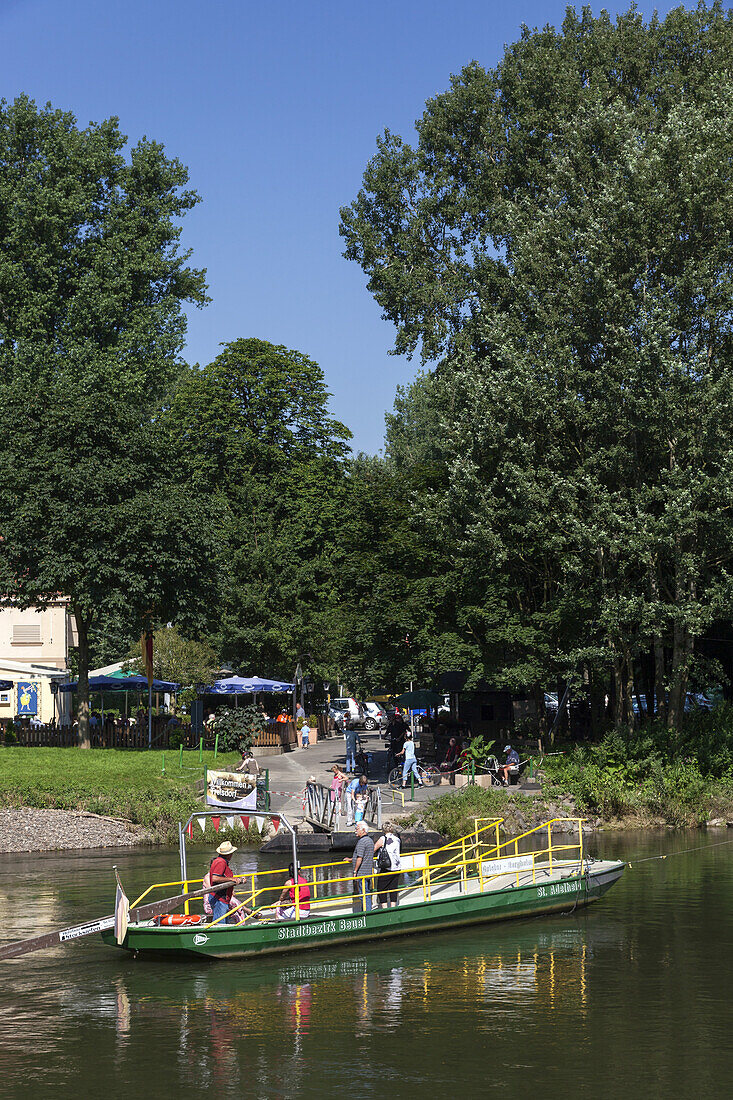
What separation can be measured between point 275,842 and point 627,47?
3789cm

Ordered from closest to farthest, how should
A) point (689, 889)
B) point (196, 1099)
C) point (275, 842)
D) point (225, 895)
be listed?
1. point (196, 1099)
2. point (225, 895)
3. point (689, 889)
4. point (275, 842)

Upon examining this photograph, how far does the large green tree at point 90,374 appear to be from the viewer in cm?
5072

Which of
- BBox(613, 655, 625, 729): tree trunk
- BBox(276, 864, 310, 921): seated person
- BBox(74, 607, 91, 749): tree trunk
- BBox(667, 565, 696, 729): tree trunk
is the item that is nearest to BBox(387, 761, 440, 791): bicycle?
BBox(613, 655, 625, 729): tree trunk

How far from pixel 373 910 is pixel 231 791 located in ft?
51.9

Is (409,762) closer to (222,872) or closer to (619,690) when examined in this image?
(619,690)

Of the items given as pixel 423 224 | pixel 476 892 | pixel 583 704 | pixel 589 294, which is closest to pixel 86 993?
pixel 476 892

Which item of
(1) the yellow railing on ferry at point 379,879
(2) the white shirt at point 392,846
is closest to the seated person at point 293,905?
(1) the yellow railing on ferry at point 379,879

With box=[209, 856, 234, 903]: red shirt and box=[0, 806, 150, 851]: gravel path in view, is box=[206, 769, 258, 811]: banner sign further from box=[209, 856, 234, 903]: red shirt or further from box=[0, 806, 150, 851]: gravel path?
box=[209, 856, 234, 903]: red shirt

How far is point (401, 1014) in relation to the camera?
19719mm

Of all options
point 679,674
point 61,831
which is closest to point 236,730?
point 61,831

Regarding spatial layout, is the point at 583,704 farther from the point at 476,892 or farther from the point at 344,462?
the point at 476,892

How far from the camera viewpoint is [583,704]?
55.6 metres

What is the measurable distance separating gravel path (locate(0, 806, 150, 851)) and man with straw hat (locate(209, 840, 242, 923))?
1522 cm

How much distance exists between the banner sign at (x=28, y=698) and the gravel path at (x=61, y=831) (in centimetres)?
3124
